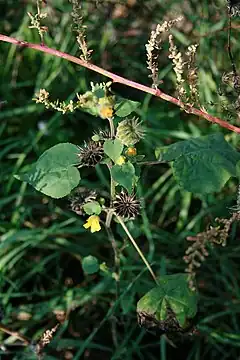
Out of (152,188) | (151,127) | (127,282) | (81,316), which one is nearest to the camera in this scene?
(127,282)

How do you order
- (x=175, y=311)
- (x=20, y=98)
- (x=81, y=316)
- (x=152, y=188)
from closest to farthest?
(x=175, y=311)
(x=81, y=316)
(x=152, y=188)
(x=20, y=98)

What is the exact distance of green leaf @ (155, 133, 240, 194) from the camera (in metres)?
1.15

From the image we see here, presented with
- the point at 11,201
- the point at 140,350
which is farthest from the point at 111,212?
the point at 11,201

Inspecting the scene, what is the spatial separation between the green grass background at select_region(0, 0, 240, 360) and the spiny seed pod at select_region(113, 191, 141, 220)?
173mm

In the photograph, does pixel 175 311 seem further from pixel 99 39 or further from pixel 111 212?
pixel 99 39

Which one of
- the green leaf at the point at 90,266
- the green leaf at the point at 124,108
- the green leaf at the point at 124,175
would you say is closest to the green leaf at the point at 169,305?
the green leaf at the point at 90,266

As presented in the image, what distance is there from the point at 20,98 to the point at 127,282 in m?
0.88

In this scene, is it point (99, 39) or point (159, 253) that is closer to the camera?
point (159, 253)

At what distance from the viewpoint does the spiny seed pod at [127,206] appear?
1183 mm

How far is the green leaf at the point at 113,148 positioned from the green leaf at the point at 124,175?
3cm

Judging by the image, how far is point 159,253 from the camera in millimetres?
1786

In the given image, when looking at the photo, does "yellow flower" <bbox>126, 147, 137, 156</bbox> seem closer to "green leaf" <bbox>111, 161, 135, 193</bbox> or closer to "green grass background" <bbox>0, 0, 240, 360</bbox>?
"green leaf" <bbox>111, 161, 135, 193</bbox>

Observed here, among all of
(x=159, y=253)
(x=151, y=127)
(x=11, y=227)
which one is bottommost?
(x=159, y=253)

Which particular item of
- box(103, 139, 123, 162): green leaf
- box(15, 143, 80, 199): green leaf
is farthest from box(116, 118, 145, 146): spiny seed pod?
box(15, 143, 80, 199): green leaf
